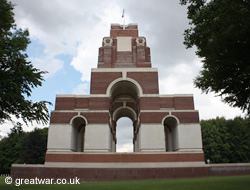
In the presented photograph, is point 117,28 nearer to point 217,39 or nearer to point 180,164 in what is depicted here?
point 180,164

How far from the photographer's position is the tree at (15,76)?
16297 mm

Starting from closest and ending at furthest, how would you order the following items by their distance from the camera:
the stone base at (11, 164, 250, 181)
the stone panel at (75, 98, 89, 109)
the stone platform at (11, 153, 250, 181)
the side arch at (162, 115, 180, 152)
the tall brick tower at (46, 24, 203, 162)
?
1. the stone base at (11, 164, 250, 181)
2. the stone platform at (11, 153, 250, 181)
3. the tall brick tower at (46, 24, 203, 162)
4. the side arch at (162, 115, 180, 152)
5. the stone panel at (75, 98, 89, 109)

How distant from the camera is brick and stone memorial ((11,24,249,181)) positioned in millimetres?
26875

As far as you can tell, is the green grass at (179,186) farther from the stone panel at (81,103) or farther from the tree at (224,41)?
the stone panel at (81,103)

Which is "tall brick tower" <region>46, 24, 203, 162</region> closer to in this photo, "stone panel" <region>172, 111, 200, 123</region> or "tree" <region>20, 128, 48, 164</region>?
"stone panel" <region>172, 111, 200, 123</region>

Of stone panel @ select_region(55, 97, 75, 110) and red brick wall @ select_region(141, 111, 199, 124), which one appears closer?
red brick wall @ select_region(141, 111, 199, 124)

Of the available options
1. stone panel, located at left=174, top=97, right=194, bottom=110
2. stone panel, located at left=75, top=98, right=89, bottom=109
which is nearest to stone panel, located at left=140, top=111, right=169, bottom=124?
Result: stone panel, located at left=174, top=97, right=194, bottom=110

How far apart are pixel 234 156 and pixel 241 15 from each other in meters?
45.1

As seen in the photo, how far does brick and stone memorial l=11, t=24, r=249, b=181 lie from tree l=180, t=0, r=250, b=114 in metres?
12.1

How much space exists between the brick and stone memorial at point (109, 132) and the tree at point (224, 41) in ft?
39.6

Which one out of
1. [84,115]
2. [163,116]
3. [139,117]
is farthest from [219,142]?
[84,115]

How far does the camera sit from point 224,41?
42.9ft

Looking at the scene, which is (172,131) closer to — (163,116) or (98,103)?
(163,116)

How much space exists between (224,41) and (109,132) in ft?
67.9
